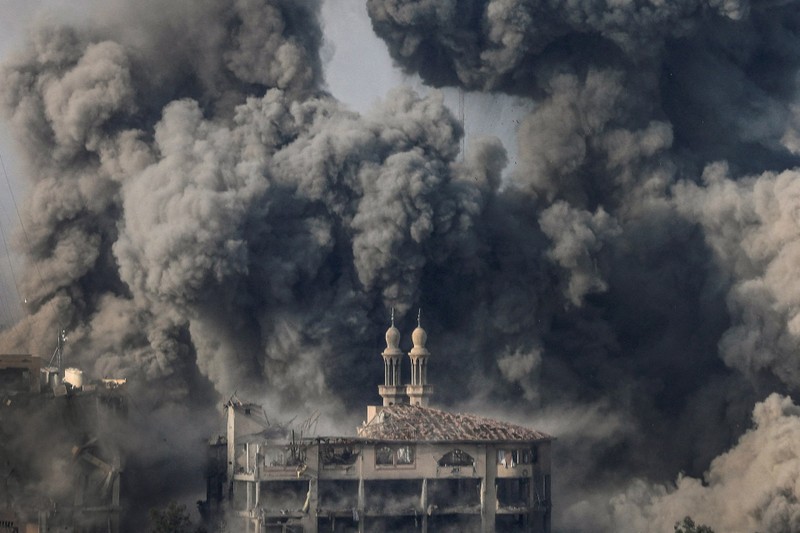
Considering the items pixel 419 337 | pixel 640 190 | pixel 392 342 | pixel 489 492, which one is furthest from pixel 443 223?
pixel 489 492

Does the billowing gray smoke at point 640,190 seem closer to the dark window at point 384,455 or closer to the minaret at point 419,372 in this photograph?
the minaret at point 419,372

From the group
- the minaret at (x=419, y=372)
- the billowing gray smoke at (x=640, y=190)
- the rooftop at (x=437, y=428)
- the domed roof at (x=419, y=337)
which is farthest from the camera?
the billowing gray smoke at (x=640, y=190)

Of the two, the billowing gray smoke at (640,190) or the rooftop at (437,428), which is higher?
the billowing gray smoke at (640,190)

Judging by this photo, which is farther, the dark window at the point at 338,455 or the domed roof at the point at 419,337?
the domed roof at the point at 419,337

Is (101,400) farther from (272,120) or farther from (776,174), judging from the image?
(776,174)

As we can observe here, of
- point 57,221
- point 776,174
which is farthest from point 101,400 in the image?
point 776,174

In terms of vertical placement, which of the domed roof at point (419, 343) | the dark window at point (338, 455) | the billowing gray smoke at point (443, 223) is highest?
the billowing gray smoke at point (443, 223)

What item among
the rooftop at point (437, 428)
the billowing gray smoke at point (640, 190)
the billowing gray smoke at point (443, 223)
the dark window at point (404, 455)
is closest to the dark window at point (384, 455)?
the dark window at point (404, 455)
